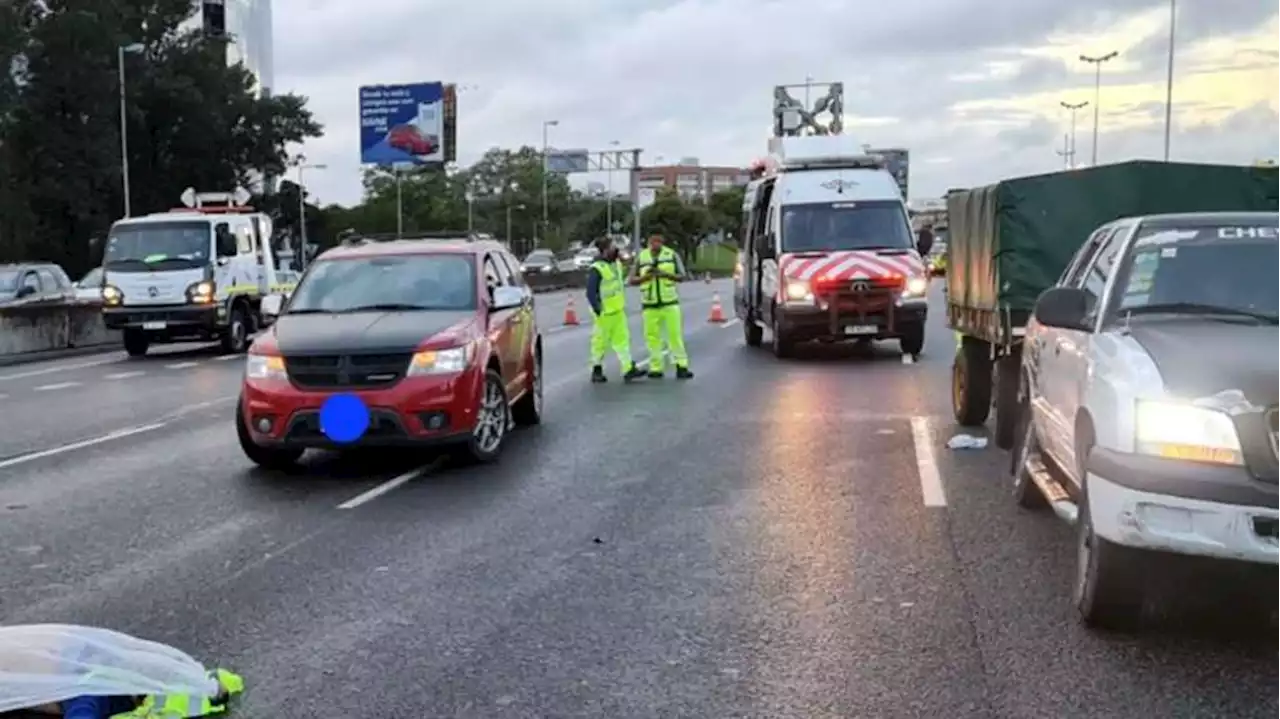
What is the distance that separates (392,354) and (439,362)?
338 mm

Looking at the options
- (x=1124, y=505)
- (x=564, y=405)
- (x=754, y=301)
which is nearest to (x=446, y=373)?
(x=564, y=405)

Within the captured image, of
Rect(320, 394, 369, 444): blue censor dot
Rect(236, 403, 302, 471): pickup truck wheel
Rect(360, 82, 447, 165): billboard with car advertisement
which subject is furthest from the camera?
Rect(360, 82, 447, 165): billboard with car advertisement

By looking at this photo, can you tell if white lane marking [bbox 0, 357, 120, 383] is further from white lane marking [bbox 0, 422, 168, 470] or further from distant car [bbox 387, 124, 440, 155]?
distant car [bbox 387, 124, 440, 155]

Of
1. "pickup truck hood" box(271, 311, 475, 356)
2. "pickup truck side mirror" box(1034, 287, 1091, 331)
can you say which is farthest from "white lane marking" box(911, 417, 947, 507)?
"pickup truck hood" box(271, 311, 475, 356)

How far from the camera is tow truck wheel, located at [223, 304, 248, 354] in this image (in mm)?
23781

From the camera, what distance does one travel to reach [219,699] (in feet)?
16.7

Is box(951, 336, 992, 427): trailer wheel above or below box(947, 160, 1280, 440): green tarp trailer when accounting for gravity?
below

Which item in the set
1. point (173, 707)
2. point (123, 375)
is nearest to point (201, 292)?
point (123, 375)

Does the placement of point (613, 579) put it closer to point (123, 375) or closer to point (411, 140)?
point (123, 375)

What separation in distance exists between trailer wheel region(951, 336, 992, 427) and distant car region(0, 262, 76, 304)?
855 inches

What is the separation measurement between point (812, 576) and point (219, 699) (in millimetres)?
3016

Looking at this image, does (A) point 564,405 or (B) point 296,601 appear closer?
(B) point 296,601

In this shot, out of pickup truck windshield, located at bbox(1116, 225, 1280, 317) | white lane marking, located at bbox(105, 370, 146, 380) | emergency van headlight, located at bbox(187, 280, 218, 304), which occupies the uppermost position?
pickup truck windshield, located at bbox(1116, 225, 1280, 317)

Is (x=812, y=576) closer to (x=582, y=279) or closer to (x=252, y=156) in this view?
(x=582, y=279)
